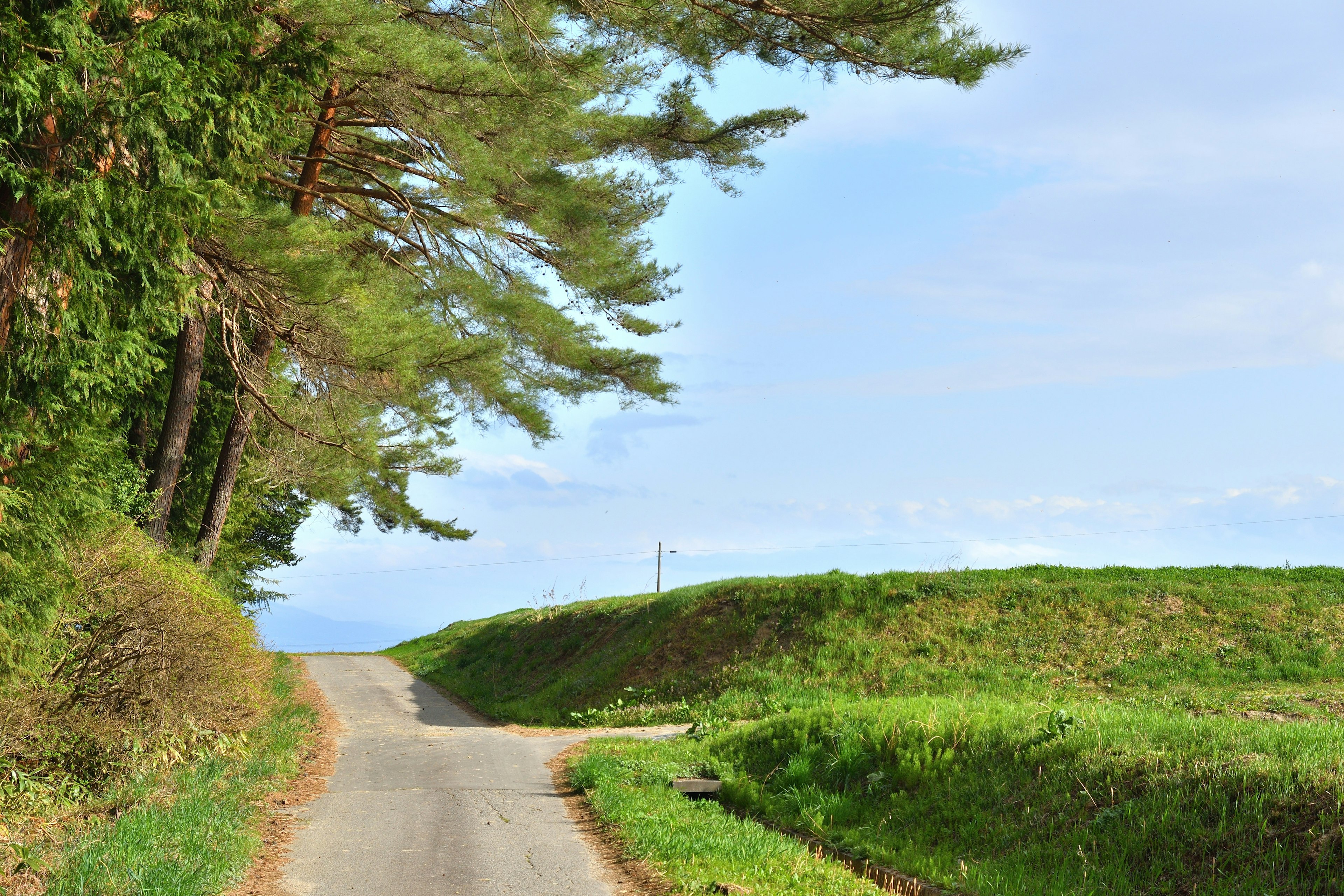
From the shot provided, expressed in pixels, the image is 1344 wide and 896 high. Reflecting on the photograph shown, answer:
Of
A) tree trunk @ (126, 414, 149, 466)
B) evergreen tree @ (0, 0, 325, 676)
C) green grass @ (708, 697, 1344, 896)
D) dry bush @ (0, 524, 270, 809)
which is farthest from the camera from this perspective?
tree trunk @ (126, 414, 149, 466)

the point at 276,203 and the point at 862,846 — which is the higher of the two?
the point at 276,203

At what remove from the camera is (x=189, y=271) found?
1201 centimetres

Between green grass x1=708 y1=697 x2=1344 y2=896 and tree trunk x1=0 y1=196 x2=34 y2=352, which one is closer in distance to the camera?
green grass x1=708 y1=697 x2=1344 y2=896

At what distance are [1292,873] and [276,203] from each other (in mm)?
14224

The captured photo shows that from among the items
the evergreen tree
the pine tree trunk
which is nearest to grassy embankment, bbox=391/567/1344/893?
the evergreen tree

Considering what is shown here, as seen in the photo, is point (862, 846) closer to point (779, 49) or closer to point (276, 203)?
point (779, 49)

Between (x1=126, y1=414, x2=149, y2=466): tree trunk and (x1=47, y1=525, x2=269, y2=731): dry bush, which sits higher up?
(x1=126, y1=414, x2=149, y2=466): tree trunk

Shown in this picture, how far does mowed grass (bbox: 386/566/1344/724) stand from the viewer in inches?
634

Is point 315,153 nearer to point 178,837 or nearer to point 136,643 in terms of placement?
point 136,643

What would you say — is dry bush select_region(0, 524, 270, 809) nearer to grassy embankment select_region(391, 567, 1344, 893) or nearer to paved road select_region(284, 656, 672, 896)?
paved road select_region(284, 656, 672, 896)

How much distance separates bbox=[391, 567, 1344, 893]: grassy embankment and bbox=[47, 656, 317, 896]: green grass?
3.36m

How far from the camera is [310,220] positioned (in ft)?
44.7

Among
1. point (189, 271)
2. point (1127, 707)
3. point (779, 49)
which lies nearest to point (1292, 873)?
point (1127, 707)

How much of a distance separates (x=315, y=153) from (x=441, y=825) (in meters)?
12.6
